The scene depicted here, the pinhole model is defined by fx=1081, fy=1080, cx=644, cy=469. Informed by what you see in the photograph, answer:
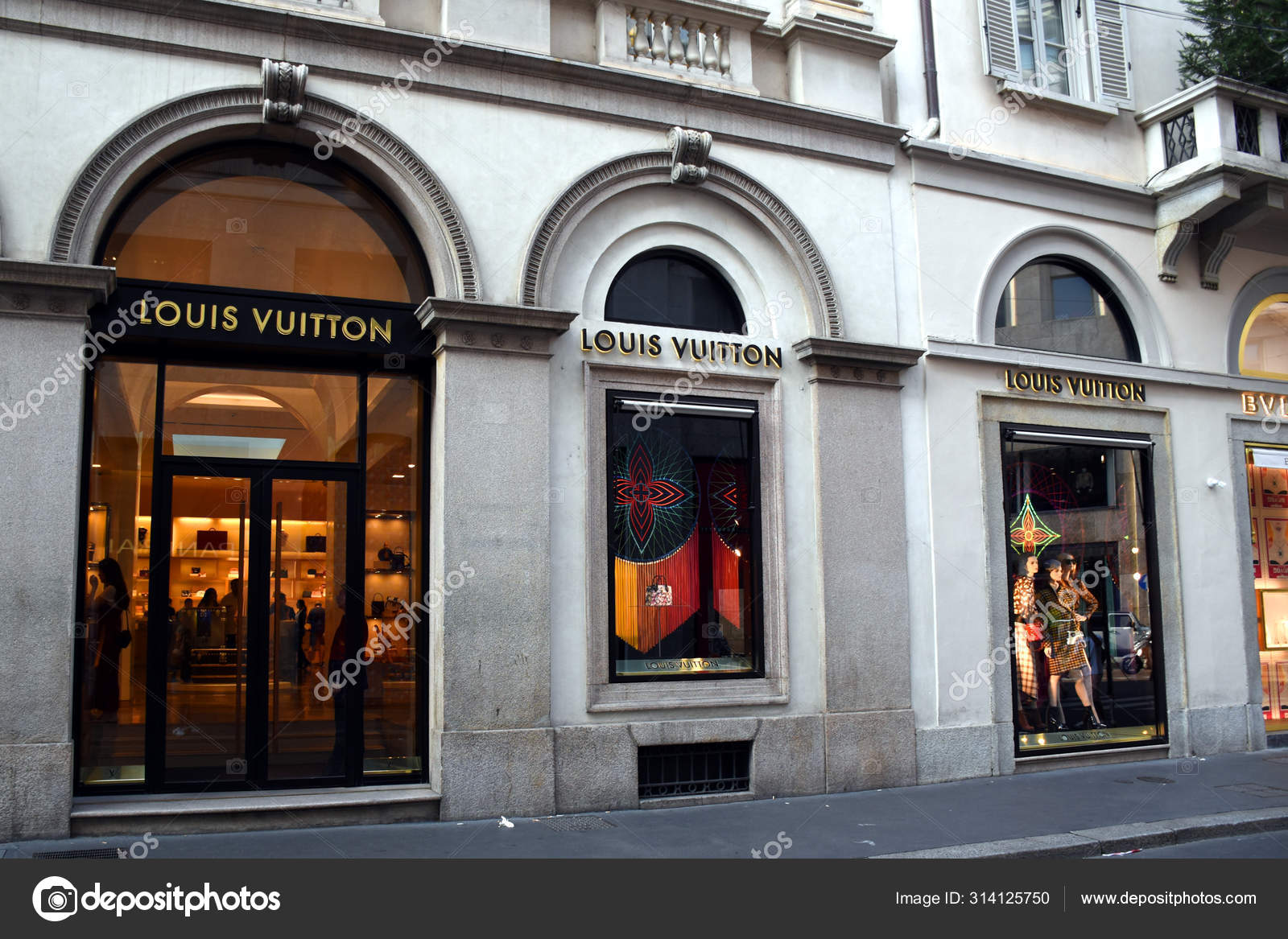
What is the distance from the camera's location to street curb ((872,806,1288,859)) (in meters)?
8.26

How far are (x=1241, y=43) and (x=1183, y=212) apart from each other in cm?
255

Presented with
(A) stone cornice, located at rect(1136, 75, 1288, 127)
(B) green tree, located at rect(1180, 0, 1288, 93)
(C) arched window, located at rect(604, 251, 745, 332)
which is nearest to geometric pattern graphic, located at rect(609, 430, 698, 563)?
(C) arched window, located at rect(604, 251, 745, 332)

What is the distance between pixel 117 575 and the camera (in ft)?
29.9

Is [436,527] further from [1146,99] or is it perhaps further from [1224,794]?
[1146,99]

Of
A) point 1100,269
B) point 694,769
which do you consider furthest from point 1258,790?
point 1100,269

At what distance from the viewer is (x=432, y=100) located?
10.1 meters

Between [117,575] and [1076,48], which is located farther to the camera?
[1076,48]

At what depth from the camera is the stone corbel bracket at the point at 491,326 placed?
382 inches

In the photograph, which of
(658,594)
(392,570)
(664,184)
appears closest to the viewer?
(392,570)

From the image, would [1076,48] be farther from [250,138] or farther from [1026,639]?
[250,138]

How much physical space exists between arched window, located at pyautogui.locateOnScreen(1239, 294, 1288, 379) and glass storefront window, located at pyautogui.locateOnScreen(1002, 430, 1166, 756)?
2.58m

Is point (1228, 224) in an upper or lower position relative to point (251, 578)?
upper

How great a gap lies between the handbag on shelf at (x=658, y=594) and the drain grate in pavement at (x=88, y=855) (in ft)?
16.4
